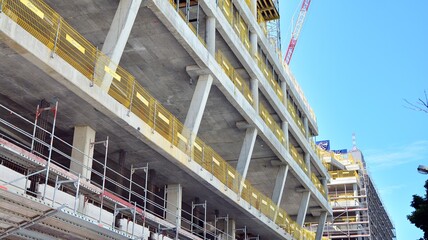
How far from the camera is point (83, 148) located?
16828mm

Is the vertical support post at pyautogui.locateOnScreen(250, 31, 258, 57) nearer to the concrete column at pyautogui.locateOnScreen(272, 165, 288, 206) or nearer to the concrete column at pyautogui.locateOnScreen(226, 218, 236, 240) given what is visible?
the concrete column at pyautogui.locateOnScreen(272, 165, 288, 206)

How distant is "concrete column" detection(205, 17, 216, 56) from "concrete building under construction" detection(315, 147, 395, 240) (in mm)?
40570

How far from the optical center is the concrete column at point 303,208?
3494 cm

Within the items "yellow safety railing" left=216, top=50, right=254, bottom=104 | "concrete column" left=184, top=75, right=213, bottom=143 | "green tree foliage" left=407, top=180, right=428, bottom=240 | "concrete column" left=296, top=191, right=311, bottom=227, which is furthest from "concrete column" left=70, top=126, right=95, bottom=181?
"concrete column" left=296, top=191, right=311, bottom=227

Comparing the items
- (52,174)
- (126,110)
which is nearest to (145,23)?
(126,110)

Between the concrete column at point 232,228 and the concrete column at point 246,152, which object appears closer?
the concrete column at point 246,152

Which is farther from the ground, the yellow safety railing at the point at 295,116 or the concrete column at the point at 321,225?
the yellow safety railing at the point at 295,116

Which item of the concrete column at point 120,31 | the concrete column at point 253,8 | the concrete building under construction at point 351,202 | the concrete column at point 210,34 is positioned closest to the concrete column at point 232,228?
the concrete column at point 210,34

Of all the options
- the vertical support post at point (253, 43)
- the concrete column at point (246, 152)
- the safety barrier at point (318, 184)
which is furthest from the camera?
the safety barrier at point (318, 184)

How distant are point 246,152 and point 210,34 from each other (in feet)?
20.5

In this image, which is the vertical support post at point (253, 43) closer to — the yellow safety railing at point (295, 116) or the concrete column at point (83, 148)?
the yellow safety railing at point (295, 116)

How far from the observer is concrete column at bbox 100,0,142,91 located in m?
16.4

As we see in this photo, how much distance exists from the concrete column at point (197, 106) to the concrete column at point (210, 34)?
157 centimetres

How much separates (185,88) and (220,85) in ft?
4.97
